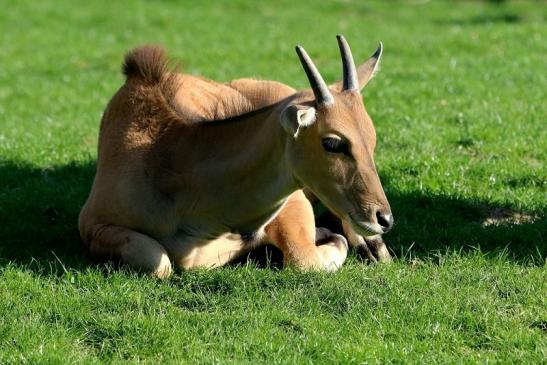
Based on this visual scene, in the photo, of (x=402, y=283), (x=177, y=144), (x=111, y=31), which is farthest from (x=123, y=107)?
(x=111, y=31)

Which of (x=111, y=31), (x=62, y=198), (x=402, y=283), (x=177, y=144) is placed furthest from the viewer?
(x=111, y=31)

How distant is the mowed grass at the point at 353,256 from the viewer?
6391 mm

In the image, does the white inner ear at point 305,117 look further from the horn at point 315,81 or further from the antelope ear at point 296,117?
the horn at point 315,81

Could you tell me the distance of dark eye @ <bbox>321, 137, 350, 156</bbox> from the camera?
6.90 metres

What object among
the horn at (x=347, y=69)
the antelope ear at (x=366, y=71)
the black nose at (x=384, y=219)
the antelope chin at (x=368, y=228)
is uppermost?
the horn at (x=347, y=69)

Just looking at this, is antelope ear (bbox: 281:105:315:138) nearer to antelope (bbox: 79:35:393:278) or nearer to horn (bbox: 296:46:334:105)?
antelope (bbox: 79:35:393:278)

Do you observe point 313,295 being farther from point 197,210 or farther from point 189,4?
point 189,4

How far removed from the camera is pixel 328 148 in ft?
22.7

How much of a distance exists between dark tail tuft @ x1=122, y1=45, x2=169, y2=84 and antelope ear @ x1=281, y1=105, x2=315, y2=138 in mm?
1725

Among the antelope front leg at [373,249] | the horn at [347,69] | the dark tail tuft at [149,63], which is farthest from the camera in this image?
the dark tail tuft at [149,63]

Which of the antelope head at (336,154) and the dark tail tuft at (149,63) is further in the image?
the dark tail tuft at (149,63)

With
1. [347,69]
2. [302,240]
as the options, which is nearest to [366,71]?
[347,69]

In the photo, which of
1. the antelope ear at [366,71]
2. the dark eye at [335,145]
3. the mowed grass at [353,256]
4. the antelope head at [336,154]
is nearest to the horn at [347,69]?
the antelope head at [336,154]

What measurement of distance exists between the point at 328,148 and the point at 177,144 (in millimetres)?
1374
